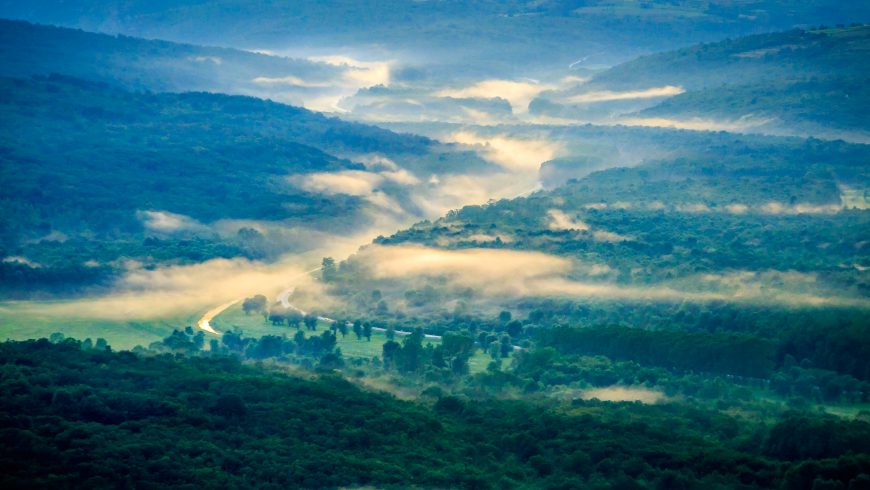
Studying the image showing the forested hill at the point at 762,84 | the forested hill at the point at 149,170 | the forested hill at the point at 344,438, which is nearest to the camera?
the forested hill at the point at 344,438

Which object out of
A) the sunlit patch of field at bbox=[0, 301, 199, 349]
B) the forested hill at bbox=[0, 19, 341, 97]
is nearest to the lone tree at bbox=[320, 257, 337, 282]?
the sunlit patch of field at bbox=[0, 301, 199, 349]

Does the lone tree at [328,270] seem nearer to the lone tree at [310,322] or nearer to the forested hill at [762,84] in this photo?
the lone tree at [310,322]

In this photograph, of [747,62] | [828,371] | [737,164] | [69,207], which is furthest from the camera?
[747,62]

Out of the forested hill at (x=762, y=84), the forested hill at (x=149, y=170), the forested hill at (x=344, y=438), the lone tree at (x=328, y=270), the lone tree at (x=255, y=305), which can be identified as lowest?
the forested hill at (x=344, y=438)

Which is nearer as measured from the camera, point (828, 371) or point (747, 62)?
point (828, 371)

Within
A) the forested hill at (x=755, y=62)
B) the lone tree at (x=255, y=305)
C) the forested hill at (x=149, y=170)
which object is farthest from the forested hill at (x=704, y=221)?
the forested hill at (x=755, y=62)

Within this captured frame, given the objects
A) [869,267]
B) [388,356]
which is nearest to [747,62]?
[869,267]

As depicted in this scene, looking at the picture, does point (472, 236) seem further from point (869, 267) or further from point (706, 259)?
point (869, 267)

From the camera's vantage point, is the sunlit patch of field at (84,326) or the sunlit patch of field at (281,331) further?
the sunlit patch of field at (84,326)

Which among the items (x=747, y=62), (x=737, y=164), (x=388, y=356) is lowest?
(x=388, y=356)
